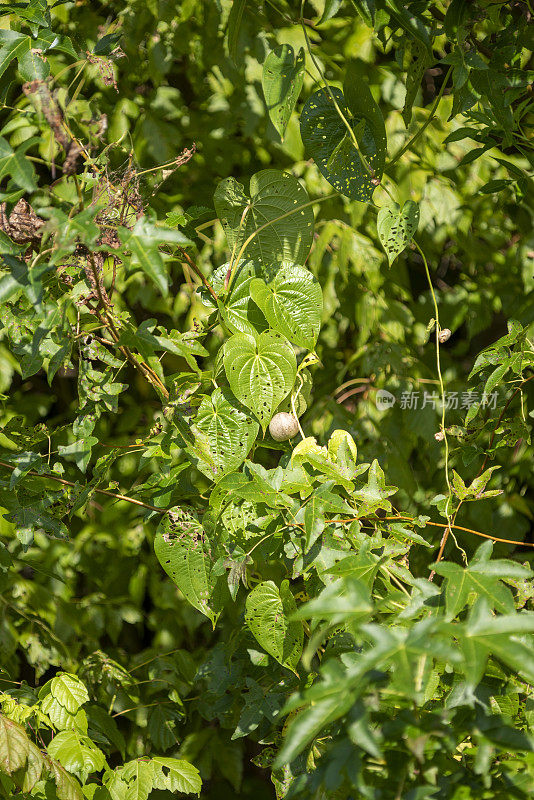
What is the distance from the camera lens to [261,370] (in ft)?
2.60

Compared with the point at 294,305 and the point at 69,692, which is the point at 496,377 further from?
the point at 69,692

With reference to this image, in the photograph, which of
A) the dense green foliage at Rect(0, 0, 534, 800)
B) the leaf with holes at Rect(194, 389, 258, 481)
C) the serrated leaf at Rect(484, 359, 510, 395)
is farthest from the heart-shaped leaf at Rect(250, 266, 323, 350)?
the serrated leaf at Rect(484, 359, 510, 395)

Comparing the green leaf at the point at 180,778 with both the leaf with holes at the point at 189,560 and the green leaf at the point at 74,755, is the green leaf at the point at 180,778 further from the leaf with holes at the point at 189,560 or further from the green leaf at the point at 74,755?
the leaf with holes at the point at 189,560

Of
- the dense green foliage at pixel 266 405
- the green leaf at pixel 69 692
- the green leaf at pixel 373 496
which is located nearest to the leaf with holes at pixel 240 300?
the dense green foliage at pixel 266 405

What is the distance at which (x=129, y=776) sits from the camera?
1.00m

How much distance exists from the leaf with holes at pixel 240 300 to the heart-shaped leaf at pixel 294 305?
27 millimetres

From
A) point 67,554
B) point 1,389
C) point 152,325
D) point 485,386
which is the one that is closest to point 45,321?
point 152,325

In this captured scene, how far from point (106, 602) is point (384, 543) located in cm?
87

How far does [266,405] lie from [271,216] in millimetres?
274

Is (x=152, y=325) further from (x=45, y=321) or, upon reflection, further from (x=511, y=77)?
(x=511, y=77)

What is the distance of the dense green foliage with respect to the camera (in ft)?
1.82

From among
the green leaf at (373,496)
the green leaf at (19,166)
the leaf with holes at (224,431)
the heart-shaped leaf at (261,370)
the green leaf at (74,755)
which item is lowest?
the green leaf at (74,755)

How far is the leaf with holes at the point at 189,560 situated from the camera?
820mm

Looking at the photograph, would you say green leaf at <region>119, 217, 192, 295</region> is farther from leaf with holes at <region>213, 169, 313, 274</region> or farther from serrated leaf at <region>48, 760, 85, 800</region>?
serrated leaf at <region>48, 760, 85, 800</region>
